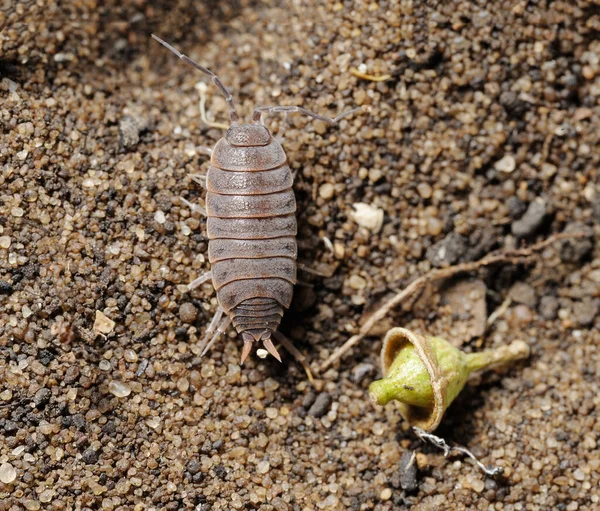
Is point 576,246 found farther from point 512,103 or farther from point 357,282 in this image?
point 357,282

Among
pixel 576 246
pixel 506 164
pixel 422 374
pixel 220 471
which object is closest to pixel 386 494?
pixel 422 374

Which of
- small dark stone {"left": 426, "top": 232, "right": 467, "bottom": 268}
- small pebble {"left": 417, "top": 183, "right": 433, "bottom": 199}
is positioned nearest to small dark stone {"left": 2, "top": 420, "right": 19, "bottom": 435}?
small dark stone {"left": 426, "top": 232, "right": 467, "bottom": 268}

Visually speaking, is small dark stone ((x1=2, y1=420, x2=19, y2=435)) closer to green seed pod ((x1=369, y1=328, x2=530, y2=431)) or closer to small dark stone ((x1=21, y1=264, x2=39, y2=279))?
small dark stone ((x1=21, y1=264, x2=39, y2=279))

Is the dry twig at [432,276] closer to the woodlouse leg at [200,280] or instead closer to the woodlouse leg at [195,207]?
the woodlouse leg at [200,280]

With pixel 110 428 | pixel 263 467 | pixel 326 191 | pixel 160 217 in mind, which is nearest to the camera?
pixel 110 428

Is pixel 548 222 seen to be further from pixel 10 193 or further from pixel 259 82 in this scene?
pixel 10 193

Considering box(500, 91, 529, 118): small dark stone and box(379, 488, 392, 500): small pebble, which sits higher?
box(500, 91, 529, 118): small dark stone

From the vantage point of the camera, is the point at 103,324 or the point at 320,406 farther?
the point at 320,406
